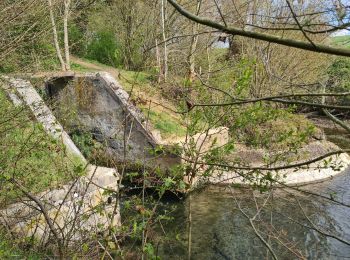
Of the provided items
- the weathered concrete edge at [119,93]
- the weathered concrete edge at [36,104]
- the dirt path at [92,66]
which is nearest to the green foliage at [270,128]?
the weathered concrete edge at [119,93]

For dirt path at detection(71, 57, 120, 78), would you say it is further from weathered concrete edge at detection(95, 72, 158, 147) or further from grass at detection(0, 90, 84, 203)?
grass at detection(0, 90, 84, 203)

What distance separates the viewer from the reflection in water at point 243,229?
829cm

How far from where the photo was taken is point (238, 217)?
1009 centimetres

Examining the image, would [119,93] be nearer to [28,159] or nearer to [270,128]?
→ [28,159]

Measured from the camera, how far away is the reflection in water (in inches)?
326

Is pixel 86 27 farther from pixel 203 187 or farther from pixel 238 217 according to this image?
pixel 238 217

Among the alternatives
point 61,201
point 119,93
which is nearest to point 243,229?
point 61,201

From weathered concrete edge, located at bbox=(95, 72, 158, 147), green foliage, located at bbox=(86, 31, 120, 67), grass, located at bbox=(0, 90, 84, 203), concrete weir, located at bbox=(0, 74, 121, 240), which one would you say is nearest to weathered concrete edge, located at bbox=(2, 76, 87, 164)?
concrete weir, located at bbox=(0, 74, 121, 240)

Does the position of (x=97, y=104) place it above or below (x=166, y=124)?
above

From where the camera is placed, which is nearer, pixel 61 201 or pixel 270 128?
pixel 61 201

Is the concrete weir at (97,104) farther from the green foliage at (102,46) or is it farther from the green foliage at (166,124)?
the green foliage at (102,46)

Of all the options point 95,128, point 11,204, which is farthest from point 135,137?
point 11,204

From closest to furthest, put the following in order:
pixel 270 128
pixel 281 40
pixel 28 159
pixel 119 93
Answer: pixel 281 40 → pixel 28 159 → pixel 119 93 → pixel 270 128

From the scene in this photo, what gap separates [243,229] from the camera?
30.9 feet
